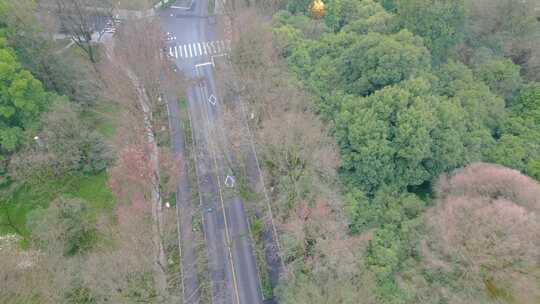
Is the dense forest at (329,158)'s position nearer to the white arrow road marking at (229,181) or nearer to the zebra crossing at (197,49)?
the white arrow road marking at (229,181)

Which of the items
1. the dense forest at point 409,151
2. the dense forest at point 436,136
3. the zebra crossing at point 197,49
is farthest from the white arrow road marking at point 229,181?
the zebra crossing at point 197,49

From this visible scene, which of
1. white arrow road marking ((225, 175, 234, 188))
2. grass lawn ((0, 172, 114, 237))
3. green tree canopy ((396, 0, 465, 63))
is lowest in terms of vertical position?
grass lawn ((0, 172, 114, 237))

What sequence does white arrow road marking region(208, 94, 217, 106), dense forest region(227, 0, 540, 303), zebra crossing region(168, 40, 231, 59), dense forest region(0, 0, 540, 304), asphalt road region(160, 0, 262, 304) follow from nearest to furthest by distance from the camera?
dense forest region(0, 0, 540, 304) → dense forest region(227, 0, 540, 303) → asphalt road region(160, 0, 262, 304) → white arrow road marking region(208, 94, 217, 106) → zebra crossing region(168, 40, 231, 59)

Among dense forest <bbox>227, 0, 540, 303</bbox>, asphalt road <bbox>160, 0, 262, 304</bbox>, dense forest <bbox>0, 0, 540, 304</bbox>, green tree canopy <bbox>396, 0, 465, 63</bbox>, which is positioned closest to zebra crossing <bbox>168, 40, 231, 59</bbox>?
asphalt road <bbox>160, 0, 262, 304</bbox>

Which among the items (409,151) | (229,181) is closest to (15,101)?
(229,181)

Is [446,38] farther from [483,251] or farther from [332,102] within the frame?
[483,251]

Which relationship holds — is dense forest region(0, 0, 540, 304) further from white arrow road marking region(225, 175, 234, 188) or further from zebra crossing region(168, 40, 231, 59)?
zebra crossing region(168, 40, 231, 59)

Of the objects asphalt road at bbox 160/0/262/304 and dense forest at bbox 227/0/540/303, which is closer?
dense forest at bbox 227/0/540/303
